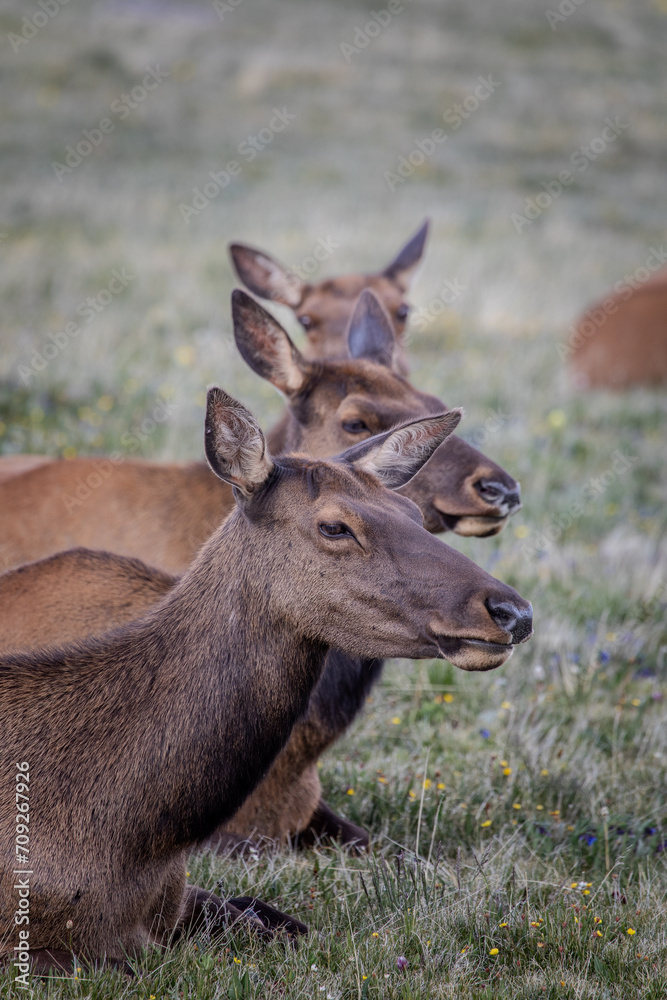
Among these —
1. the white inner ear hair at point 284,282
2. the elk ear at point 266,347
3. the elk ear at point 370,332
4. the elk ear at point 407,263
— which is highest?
the elk ear at point 266,347

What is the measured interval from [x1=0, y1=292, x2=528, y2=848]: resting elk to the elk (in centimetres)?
757

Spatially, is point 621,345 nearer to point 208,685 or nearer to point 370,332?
point 370,332

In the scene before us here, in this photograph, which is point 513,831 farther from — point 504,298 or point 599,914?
point 504,298

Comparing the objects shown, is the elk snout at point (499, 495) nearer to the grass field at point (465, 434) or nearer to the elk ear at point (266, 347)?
the elk ear at point (266, 347)

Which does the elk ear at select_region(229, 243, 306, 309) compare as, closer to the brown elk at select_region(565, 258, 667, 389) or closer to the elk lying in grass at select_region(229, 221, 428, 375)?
the elk lying in grass at select_region(229, 221, 428, 375)

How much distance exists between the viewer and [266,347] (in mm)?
4895

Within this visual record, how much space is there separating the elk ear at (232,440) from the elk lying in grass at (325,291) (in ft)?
12.9

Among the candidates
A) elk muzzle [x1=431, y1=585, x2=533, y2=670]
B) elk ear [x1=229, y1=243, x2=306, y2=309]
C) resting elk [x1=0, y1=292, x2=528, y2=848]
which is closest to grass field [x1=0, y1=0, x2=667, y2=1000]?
resting elk [x1=0, y1=292, x2=528, y2=848]

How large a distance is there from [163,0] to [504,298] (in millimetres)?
35353

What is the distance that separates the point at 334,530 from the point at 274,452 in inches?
83.3

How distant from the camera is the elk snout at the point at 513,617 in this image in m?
3.08

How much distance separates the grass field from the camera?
3576mm

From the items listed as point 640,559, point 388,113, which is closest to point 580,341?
point 640,559

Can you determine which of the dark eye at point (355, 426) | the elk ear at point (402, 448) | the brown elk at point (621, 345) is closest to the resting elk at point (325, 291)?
the dark eye at point (355, 426)
